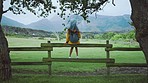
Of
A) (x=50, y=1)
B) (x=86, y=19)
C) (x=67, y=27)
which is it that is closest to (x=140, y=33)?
(x=67, y=27)

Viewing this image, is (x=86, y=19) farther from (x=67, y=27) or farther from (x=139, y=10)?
(x=139, y=10)

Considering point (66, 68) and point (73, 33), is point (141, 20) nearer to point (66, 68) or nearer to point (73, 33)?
point (73, 33)

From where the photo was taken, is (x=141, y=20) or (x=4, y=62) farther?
(x=4, y=62)

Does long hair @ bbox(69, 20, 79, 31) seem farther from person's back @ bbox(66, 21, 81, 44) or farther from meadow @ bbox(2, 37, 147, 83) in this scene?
meadow @ bbox(2, 37, 147, 83)

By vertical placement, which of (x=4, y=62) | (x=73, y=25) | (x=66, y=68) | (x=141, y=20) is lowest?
(x=66, y=68)

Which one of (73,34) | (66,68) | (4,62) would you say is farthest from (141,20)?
(66,68)

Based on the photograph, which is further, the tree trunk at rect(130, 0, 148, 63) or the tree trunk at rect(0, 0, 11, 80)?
the tree trunk at rect(0, 0, 11, 80)

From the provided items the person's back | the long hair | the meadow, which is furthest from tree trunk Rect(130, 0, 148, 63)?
the long hair

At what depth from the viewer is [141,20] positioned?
8.16 meters

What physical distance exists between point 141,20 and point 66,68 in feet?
26.3

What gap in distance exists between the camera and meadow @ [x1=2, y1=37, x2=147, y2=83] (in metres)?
10.1

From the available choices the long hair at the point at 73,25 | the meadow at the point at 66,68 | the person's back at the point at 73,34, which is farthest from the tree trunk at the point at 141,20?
the long hair at the point at 73,25

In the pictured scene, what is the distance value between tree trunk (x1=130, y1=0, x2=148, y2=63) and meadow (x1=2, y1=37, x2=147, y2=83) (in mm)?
1622

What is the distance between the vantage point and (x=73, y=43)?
12250 millimetres
